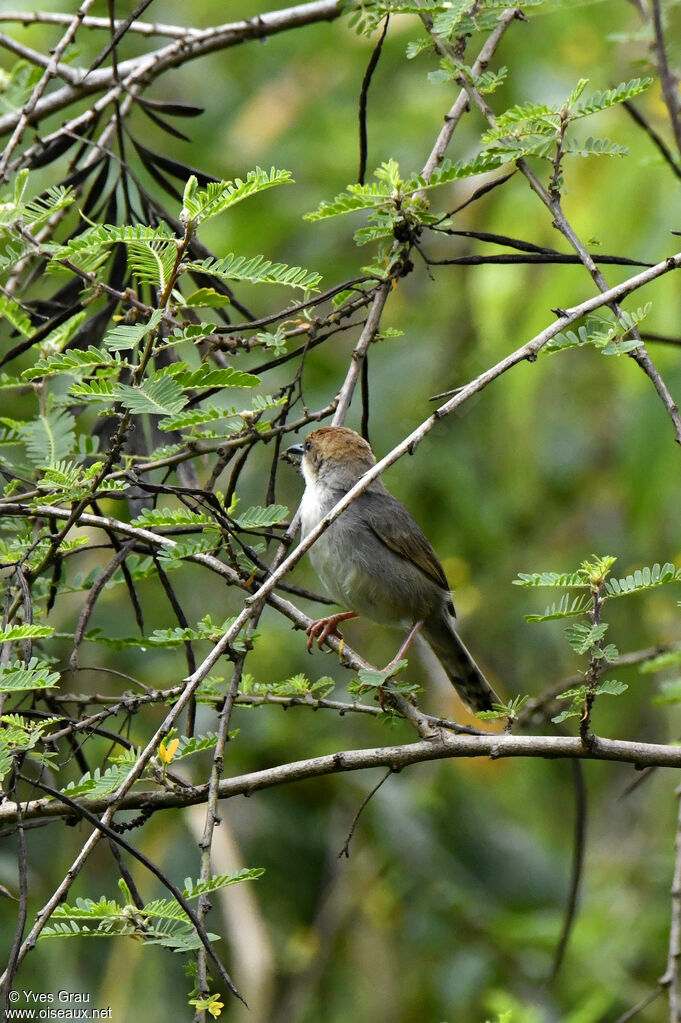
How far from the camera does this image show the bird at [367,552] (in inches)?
186

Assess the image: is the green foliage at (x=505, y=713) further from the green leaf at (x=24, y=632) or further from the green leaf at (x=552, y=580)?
the green leaf at (x=24, y=632)

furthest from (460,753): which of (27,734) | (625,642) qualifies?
(625,642)

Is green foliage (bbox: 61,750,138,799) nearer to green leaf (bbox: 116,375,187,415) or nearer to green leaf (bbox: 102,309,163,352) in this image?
green leaf (bbox: 116,375,187,415)

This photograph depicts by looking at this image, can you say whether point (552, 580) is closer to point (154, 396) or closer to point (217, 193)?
point (154, 396)

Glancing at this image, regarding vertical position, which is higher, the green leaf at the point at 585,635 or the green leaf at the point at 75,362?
the green leaf at the point at 75,362

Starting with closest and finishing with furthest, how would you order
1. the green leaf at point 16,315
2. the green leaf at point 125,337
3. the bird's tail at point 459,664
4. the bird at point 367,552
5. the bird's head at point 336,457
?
the green leaf at point 125,337 < the green leaf at point 16,315 < the bird at point 367,552 < the bird's head at point 336,457 < the bird's tail at point 459,664

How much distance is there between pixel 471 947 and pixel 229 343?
4.46 metres

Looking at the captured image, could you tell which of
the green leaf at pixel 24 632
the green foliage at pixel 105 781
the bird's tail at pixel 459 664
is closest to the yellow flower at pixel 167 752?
the green foliage at pixel 105 781

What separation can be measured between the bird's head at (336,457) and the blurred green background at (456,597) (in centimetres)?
76

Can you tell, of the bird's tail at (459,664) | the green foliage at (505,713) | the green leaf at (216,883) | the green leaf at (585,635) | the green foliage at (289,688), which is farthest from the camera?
the bird's tail at (459,664)

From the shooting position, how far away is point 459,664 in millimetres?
5215

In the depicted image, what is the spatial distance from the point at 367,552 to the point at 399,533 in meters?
0.18

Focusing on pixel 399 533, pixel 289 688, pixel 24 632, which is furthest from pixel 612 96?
pixel 399 533

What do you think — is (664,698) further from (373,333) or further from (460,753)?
(373,333)
